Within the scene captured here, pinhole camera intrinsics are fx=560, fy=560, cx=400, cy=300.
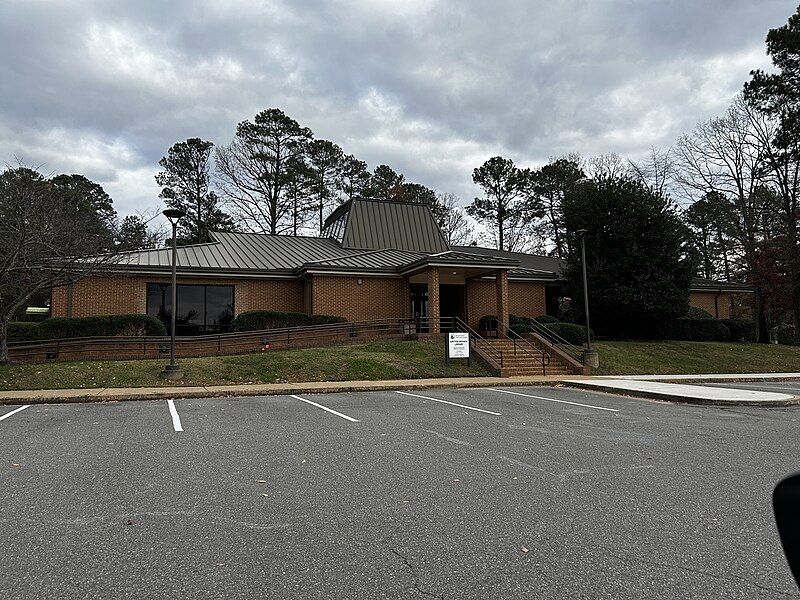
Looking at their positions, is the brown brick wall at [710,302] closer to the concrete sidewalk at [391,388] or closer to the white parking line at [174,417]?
the concrete sidewalk at [391,388]

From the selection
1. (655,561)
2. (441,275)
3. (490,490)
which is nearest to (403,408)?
(490,490)

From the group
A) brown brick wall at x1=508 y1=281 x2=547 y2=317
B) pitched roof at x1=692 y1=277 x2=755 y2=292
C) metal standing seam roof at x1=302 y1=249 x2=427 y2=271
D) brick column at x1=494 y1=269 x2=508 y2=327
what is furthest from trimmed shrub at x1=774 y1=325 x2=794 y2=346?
metal standing seam roof at x1=302 y1=249 x2=427 y2=271

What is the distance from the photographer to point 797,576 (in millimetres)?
1052

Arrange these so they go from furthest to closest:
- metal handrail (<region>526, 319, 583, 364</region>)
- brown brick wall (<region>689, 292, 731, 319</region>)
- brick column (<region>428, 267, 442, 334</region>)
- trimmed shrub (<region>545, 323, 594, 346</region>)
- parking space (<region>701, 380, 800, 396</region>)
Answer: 1. brown brick wall (<region>689, 292, 731, 319</region>)
2. trimmed shrub (<region>545, 323, 594, 346</region>)
3. brick column (<region>428, 267, 442, 334</region>)
4. metal handrail (<region>526, 319, 583, 364</region>)
5. parking space (<region>701, 380, 800, 396</region>)

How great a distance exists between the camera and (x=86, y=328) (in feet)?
64.9

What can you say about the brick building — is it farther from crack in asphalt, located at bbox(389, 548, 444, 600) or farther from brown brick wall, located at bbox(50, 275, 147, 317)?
crack in asphalt, located at bbox(389, 548, 444, 600)

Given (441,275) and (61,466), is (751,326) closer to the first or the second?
(441,275)

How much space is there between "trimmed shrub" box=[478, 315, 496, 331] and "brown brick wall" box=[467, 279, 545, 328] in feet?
2.54

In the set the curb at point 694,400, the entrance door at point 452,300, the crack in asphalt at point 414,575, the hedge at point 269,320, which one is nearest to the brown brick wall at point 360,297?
the hedge at point 269,320

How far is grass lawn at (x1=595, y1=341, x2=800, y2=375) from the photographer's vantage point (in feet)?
72.7

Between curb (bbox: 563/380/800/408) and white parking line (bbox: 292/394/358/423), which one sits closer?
white parking line (bbox: 292/394/358/423)

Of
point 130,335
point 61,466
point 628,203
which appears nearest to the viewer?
point 61,466

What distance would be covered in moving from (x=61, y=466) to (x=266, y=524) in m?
3.36

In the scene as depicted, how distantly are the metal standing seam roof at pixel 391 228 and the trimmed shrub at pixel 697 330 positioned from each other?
13.0 meters
